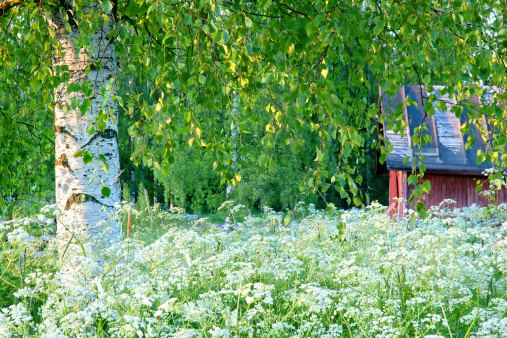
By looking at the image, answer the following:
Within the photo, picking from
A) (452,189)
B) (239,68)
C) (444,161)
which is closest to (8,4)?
(239,68)

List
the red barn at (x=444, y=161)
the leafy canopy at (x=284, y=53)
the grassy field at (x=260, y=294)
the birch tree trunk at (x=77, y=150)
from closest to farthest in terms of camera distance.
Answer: the leafy canopy at (x=284, y=53) < the grassy field at (x=260, y=294) < the birch tree trunk at (x=77, y=150) < the red barn at (x=444, y=161)

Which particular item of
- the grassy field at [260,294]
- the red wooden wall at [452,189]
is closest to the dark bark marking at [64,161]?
the grassy field at [260,294]

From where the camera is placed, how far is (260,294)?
→ 2076mm

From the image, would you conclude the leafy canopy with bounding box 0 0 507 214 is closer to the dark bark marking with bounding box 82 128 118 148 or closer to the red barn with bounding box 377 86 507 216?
the dark bark marking with bounding box 82 128 118 148

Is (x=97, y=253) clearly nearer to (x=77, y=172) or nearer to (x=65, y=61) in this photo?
(x=77, y=172)

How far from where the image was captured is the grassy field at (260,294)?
2264mm

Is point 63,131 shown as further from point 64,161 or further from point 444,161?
point 444,161

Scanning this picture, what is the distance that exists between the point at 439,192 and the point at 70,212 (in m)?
8.64

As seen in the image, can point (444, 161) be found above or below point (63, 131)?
below

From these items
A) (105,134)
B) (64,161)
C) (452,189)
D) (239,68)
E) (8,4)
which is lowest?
(452,189)

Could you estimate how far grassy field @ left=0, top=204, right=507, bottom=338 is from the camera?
2.26 metres

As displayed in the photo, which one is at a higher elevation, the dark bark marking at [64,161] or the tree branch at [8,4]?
the tree branch at [8,4]

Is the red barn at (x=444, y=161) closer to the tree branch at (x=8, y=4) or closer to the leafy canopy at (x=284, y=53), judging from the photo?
the leafy canopy at (x=284, y=53)

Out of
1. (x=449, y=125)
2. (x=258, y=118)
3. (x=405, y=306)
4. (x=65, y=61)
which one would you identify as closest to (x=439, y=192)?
(x=449, y=125)
